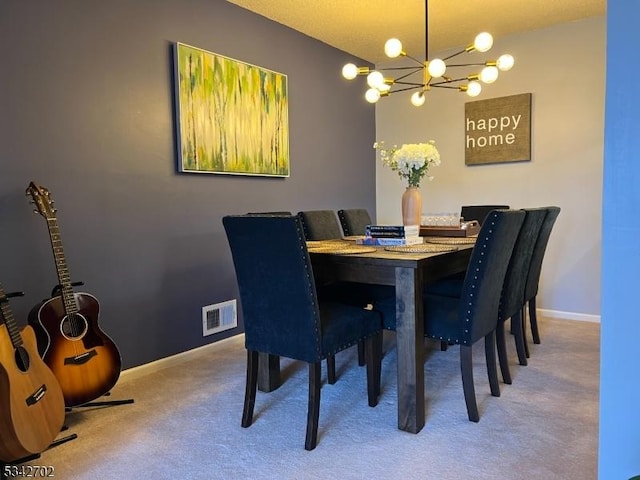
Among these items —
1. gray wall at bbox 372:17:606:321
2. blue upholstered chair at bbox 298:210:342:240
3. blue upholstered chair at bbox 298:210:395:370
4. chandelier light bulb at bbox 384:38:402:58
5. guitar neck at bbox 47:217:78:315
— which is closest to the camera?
guitar neck at bbox 47:217:78:315

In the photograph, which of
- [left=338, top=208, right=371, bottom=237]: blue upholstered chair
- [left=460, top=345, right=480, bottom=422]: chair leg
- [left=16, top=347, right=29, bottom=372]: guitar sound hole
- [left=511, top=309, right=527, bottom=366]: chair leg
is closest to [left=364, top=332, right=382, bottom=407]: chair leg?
[left=460, top=345, right=480, bottom=422]: chair leg

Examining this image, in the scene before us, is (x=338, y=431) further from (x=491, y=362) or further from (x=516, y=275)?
(x=516, y=275)

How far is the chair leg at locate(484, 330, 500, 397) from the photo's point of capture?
88.6 inches

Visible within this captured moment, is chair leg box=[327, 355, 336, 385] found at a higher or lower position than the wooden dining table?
lower

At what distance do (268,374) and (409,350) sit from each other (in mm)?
857

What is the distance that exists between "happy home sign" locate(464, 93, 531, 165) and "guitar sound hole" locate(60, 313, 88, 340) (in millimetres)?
3499

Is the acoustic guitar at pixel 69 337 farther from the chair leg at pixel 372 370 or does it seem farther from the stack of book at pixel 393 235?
the stack of book at pixel 393 235

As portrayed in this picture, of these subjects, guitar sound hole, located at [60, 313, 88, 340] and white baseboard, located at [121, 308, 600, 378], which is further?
white baseboard, located at [121, 308, 600, 378]

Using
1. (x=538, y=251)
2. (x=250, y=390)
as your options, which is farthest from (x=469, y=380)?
(x=538, y=251)

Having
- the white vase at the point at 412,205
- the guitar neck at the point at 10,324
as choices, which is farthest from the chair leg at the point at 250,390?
the white vase at the point at 412,205

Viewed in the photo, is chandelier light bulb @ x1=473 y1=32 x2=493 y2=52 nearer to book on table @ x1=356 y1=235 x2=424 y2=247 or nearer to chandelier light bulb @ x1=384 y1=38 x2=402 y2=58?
chandelier light bulb @ x1=384 y1=38 x2=402 y2=58

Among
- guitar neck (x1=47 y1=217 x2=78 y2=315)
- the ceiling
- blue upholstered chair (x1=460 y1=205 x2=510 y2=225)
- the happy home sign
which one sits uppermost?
the ceiling

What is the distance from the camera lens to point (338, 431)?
198 cm

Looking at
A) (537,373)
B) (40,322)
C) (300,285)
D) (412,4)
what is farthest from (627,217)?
(412,4)
